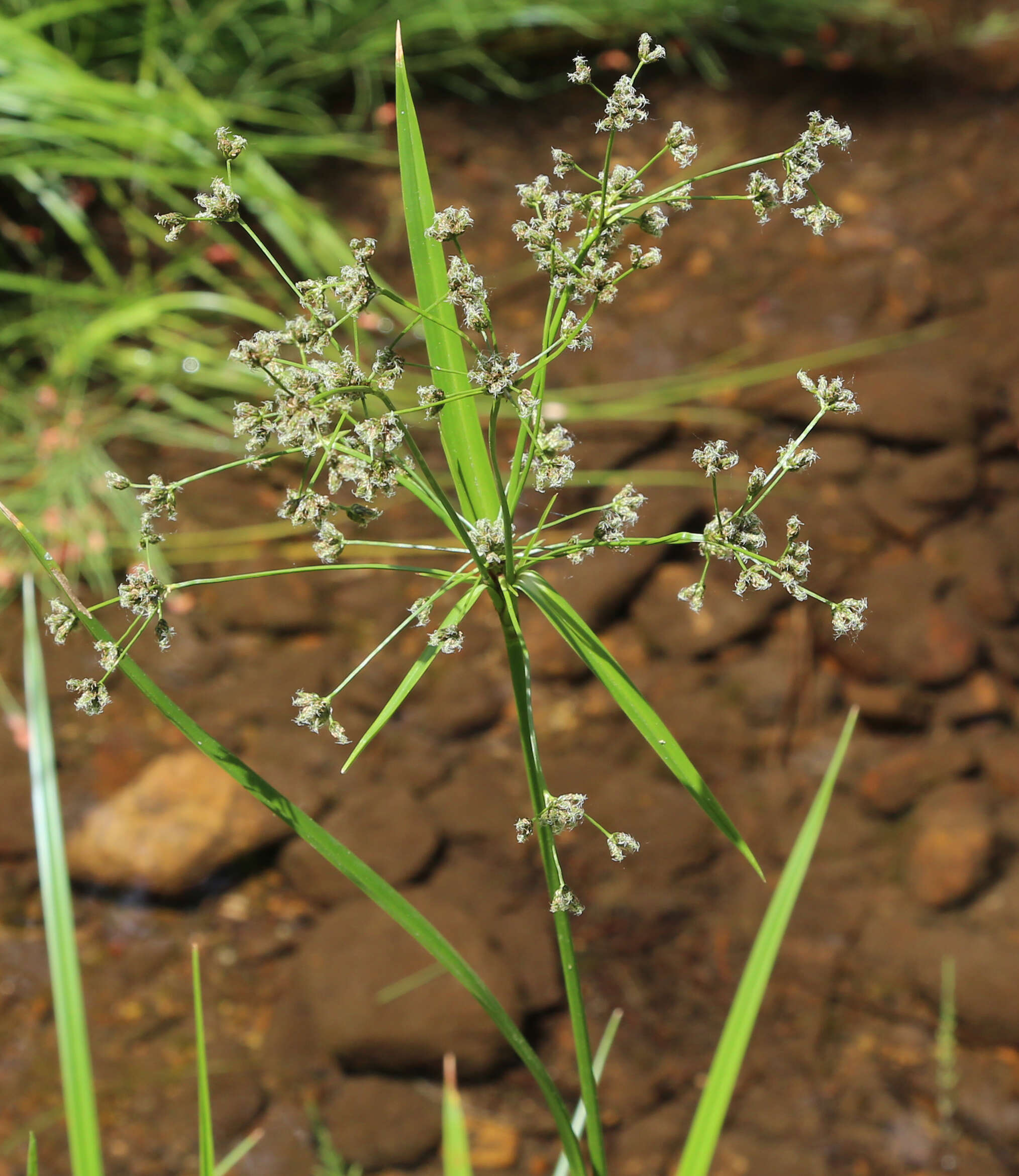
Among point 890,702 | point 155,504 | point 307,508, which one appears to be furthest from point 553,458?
point 890,702

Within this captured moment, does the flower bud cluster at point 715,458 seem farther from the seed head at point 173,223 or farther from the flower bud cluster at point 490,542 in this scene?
the seed head at point 173,223

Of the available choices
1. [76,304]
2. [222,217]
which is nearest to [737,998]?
[222,217]

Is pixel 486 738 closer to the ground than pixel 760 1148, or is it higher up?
higher up

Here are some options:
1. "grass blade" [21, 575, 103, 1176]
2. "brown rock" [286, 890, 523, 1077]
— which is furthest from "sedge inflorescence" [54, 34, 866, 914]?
"brown rock" [286, 890, 523, 1077]

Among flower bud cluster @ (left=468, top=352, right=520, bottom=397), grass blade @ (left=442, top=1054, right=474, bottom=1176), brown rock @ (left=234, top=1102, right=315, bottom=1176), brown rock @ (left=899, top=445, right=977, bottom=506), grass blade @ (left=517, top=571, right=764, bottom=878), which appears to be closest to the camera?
flower bud cluster @ (left=468, top=352, right=520, bottom=397)

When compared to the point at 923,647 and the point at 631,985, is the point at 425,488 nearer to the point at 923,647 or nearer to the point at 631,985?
the point at 631,985

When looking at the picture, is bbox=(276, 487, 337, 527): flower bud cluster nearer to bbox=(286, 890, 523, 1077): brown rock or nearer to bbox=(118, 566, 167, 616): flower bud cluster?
bbox=(118, 566, 167, 616): flower bud cluster
